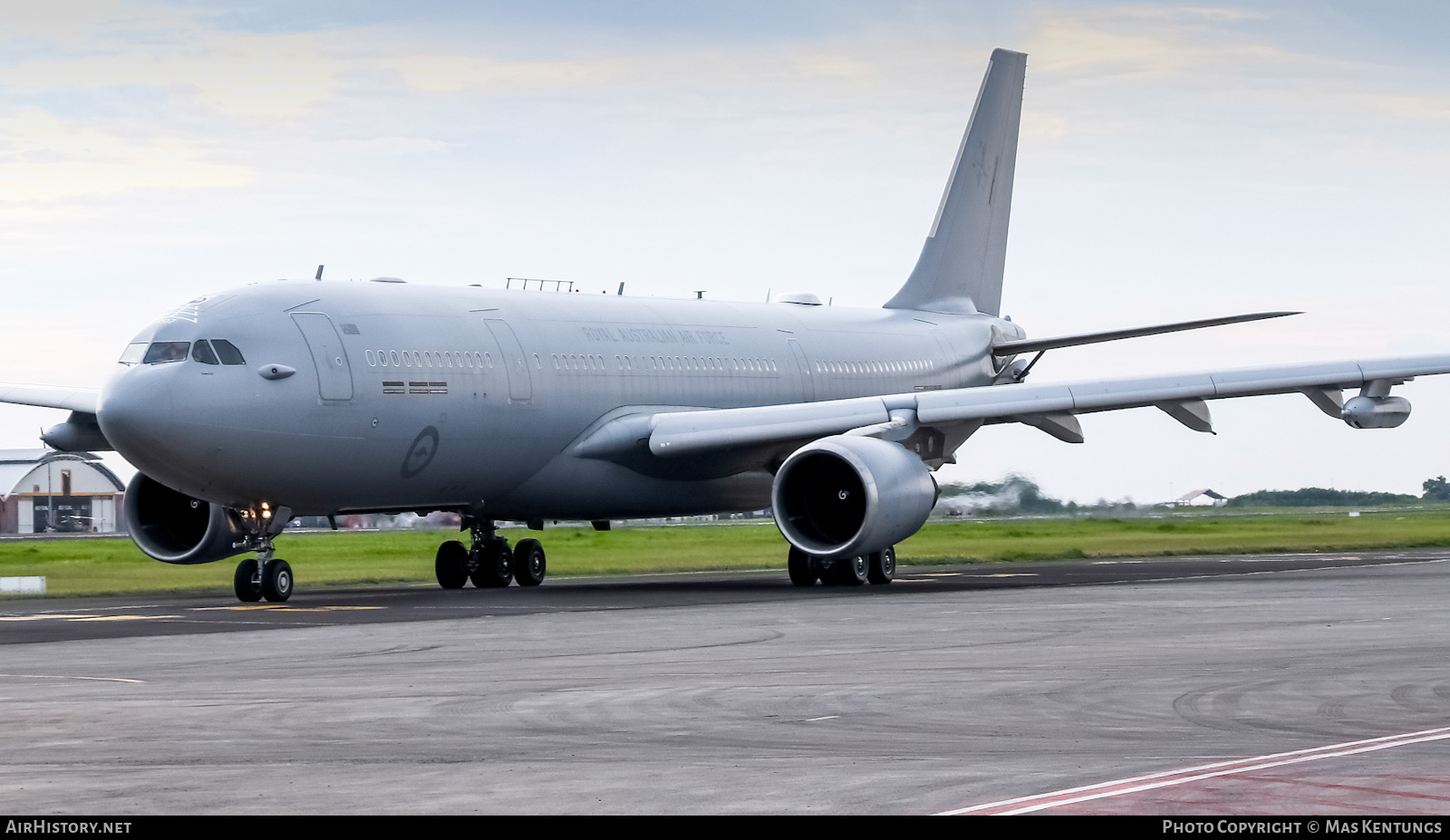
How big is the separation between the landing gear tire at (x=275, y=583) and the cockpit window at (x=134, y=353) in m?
3.06

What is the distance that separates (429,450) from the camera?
89.9ft

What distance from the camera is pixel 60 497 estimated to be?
10000 centimetres

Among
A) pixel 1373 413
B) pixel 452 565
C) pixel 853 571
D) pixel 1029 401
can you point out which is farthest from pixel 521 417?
pixel 1373 413

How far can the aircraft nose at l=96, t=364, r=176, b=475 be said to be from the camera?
80.7 feet

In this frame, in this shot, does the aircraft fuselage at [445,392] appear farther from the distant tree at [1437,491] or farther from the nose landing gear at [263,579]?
the distant tree at [1437,491]

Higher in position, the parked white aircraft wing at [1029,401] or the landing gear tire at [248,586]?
the parked white aircraft wing at [1029,401]

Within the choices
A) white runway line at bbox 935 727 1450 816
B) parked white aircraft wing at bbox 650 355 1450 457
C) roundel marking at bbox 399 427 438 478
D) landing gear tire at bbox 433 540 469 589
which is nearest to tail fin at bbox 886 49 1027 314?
parked white aircraft wing at bbox 650 355 1450 457

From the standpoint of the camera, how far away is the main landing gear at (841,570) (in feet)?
93.3

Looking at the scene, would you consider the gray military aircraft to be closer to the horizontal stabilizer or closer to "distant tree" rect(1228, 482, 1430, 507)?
the horizontal stabilizer

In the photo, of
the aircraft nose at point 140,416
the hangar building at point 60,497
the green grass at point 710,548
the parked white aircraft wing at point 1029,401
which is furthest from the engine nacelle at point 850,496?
the hangar building at point 60,497

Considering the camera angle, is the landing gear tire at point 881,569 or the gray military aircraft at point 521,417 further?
the landing gear tire at point 881,569

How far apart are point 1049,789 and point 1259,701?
4.03 m
